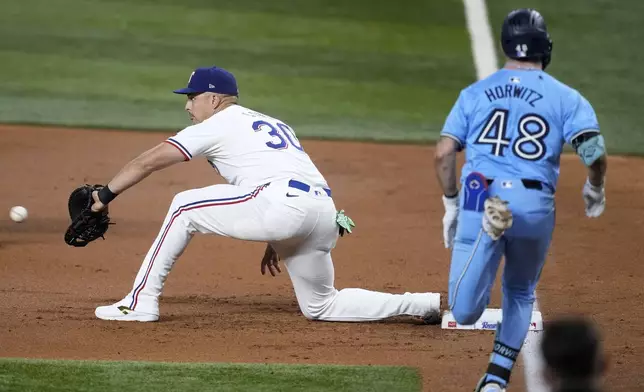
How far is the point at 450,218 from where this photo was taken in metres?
5.74

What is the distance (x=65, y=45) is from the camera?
1582 centimetres

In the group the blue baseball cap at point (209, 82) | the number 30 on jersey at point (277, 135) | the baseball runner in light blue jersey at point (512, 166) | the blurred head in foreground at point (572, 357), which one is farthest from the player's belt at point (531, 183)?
the blue baseball cap at point (209, 82)

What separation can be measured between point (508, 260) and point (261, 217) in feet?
5.78

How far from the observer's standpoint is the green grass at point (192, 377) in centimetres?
581

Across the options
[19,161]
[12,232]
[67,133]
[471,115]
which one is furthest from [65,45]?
[471,115]

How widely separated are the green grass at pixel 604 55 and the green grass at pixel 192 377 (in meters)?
7.71

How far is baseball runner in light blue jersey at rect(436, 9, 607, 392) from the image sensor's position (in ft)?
17.9

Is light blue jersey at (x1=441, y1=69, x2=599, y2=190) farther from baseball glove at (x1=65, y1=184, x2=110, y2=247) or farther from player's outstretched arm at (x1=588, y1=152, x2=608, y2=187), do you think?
baseball glove at (x1=65, y1=184, x2=110, y2=247)

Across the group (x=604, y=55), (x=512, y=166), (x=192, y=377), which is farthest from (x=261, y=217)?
(x=604, y=55)

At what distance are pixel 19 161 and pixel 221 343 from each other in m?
5.70

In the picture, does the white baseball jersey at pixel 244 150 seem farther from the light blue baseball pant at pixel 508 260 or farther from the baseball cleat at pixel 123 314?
the light blue baseball pant at pixel 508 260

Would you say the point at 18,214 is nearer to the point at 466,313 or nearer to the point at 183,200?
the point at 183,200

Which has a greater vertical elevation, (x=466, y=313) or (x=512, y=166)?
(x=512, y=166)

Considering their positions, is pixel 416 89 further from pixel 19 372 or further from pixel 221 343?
pixel 19 372
